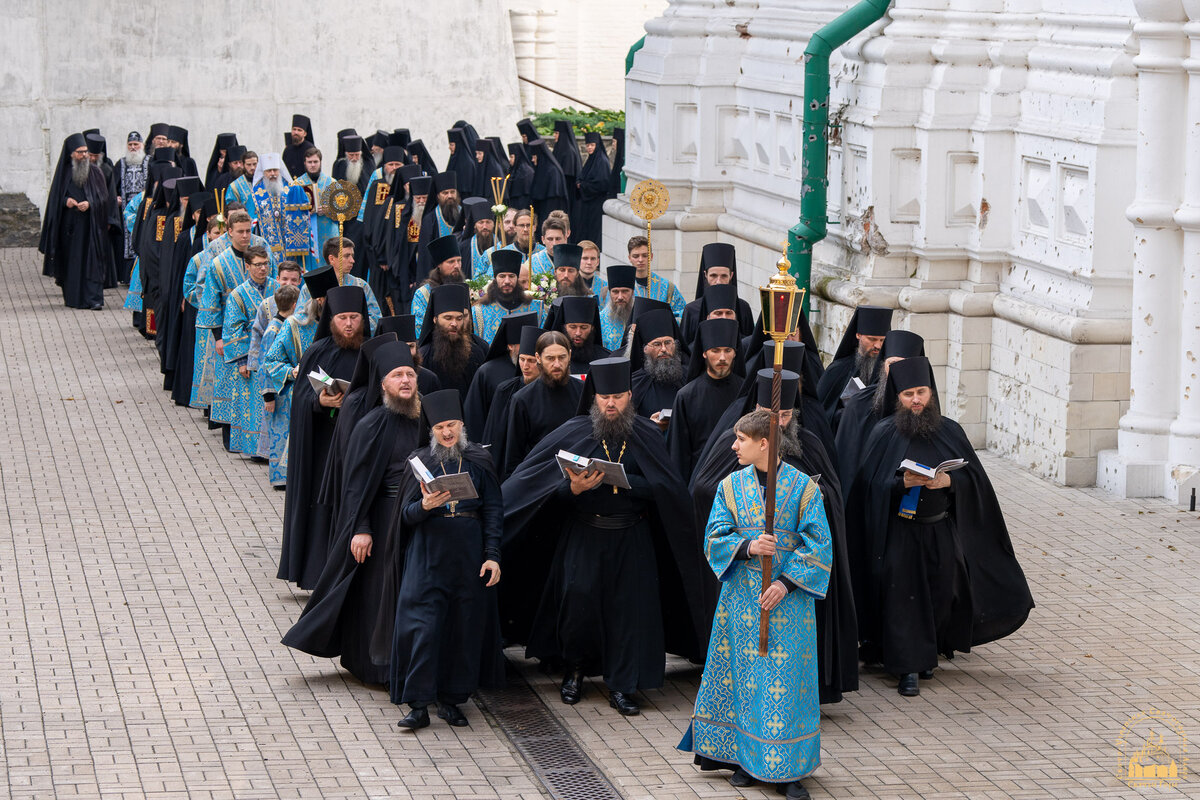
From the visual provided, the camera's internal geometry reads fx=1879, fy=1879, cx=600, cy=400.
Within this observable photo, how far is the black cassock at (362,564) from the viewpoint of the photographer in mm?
9344

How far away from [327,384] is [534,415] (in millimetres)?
1439

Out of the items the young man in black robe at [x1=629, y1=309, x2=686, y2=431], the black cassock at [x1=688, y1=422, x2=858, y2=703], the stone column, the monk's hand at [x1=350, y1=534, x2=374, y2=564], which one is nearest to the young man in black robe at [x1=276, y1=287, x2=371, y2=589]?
the monk's hand at [x1=350, y1=534, x2=374, y2=564]

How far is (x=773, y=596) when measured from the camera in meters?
7.74

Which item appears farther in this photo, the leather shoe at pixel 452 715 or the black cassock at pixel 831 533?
the leather shoe at pixel 452 715

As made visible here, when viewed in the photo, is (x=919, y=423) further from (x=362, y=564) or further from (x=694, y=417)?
(x=362, y=564)

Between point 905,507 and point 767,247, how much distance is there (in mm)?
9687

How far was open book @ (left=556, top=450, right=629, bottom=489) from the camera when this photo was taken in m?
8.85

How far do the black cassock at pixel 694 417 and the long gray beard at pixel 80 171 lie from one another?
1493cm

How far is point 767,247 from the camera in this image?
18.9m

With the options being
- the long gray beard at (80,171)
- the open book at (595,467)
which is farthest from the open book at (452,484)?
the long gray beard at (80,171)

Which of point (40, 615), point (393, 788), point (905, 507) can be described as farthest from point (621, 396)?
point (40, 615)

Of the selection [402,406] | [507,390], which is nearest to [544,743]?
[402,406]

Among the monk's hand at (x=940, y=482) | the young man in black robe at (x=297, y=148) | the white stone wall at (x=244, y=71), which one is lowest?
the monk's hand at (x=940, y=482)

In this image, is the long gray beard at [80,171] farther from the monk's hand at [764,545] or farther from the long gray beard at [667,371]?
the monk's hand at [764,545]
